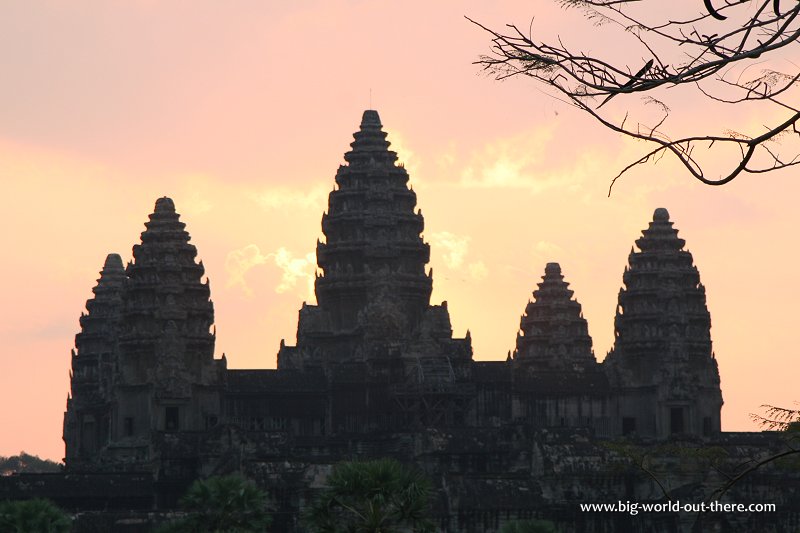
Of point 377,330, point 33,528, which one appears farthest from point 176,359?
point 33,528

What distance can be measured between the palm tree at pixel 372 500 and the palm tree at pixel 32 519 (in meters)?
16.0

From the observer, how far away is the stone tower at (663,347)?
135 metres

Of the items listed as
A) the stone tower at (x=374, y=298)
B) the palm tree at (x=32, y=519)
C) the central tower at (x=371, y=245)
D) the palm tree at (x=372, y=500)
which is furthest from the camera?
the central tower at (x=371, y=245)

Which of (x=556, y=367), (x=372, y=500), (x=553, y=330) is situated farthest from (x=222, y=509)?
(x=553, y=330)

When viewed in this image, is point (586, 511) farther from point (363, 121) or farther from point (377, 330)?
point (363, 121)

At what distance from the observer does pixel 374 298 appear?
140 m

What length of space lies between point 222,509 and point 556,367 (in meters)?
79.8

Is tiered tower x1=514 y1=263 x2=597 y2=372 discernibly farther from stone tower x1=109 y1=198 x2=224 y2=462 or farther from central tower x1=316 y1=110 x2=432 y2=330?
stone tower x1=109 y1=198 x2=224 y2=462

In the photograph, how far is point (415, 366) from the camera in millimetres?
128125

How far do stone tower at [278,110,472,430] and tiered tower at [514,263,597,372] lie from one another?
14.9 meters

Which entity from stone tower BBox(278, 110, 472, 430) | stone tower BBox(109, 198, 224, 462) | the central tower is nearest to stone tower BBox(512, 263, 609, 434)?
stone tower BBox(278, 110, 472, 430)

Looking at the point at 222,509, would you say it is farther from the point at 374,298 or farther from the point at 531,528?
the point at 374,298

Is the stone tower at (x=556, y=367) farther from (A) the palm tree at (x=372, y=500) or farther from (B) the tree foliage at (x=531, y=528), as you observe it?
(A) the palm tree at (x=372, y=500)

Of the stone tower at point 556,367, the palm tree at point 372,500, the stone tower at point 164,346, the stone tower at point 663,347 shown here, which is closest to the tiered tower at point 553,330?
the stone tower at point 556,367
